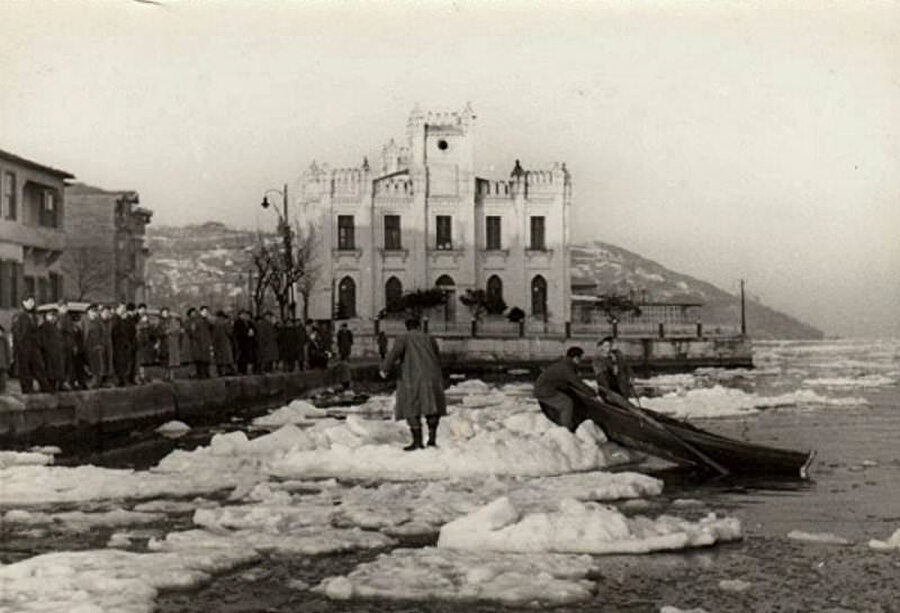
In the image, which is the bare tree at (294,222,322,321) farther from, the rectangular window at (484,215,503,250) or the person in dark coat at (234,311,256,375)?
the person in dark coat at (234,311,256,375)

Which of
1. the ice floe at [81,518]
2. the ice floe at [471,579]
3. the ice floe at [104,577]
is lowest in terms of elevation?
the ice floe at [81,518]

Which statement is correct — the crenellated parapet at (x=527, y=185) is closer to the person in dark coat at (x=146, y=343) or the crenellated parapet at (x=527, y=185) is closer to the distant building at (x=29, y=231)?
the distant building at (x=29, y=231)

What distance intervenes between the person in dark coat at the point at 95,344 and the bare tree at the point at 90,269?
41038 mm

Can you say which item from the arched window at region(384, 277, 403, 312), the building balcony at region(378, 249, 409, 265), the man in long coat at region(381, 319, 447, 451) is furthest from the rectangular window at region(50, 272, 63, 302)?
the man in long coat at region(381, 319, 447, 451)

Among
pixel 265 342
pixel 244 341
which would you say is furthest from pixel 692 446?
pixel 265 342

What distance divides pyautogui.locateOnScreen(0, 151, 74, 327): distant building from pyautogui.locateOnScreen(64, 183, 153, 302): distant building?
14.7 metres

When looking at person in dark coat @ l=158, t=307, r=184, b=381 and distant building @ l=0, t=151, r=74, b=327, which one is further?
distant building @ l=0, t=151, r=74, b=327

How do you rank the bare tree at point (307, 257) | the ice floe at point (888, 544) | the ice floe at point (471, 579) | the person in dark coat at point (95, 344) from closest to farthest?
the ice floe at point (471, 579) < the ice floe at point (888, 544) < the person in dark coat at point (95, 344) < the bare tree at point (307, 257)

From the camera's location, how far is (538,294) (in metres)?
66.9

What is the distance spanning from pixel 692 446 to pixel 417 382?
118 inches

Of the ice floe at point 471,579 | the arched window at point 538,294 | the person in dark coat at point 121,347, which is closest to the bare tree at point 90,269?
the arched window at point 538,294

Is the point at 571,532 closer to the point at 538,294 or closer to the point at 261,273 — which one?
the point at 261,273

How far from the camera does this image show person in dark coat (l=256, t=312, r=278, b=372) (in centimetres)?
3036

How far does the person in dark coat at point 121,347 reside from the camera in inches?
878
